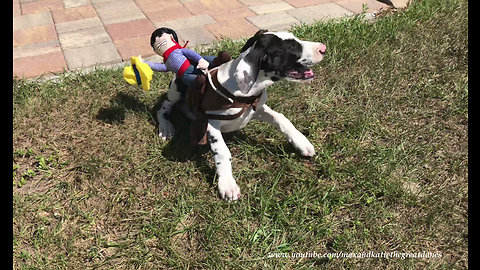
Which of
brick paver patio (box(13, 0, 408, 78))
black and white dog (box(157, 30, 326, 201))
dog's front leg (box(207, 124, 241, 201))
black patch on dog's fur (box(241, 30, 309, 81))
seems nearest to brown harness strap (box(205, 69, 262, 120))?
black and white dog (box(157, 30, 326, 201))

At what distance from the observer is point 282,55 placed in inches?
91.9

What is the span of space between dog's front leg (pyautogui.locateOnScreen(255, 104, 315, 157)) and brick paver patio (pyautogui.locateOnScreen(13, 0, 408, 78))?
72.8 inches

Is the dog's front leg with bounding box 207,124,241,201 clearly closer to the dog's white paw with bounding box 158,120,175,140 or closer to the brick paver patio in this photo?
the dog's white paw with bounding box 158,120,175,140

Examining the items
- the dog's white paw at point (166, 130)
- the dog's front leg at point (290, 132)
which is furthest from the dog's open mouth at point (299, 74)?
the dog's white paw at point (166, 130)

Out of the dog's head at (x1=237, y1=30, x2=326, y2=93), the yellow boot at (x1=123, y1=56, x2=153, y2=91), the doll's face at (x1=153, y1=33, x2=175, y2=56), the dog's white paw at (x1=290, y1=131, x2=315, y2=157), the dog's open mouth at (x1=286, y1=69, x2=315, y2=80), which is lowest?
the dog's white paw at (x1=290, y1=131, x2=315, y2=157)

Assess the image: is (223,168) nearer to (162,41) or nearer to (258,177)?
(258,177)

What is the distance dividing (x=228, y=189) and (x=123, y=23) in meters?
3.20

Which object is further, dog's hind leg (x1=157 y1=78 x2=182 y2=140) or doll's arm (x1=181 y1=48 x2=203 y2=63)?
dog's hind leg (x1=157 y1=78 x2=182 y2=140)

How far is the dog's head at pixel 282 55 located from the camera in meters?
2.33

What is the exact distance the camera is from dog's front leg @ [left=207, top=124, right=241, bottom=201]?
258 cm

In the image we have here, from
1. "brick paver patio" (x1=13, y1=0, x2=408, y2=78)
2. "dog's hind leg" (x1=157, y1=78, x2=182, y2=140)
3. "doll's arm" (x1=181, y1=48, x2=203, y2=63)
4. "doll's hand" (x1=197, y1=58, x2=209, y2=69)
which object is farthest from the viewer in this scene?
"brick paver patio" (x1=13, y1=0, x2=408, y2=78)

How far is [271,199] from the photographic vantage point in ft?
8.44

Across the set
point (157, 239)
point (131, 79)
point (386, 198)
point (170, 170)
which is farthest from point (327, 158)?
point (131, 79)

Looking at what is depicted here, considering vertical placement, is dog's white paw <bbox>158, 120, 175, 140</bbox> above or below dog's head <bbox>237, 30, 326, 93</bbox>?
Answer: below
